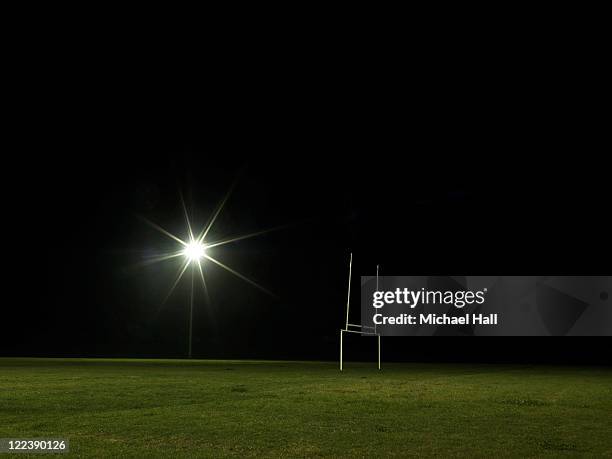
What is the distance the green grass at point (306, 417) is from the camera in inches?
278

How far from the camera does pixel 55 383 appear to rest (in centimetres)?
1466

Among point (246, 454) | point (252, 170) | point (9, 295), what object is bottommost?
point (246, 454)

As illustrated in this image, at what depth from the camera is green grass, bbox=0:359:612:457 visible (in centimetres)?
705

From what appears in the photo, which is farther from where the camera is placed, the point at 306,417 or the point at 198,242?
the point at 198,242

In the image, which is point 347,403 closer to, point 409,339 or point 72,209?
point 409,339

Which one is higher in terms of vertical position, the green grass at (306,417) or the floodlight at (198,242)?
the floodlight at (198,242)

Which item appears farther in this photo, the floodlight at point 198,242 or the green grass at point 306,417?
the floodlight at point 198,242

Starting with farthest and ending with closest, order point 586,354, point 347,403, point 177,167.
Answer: point 177,167, point 586,354, point 347,403

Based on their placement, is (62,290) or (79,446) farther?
(62,290)

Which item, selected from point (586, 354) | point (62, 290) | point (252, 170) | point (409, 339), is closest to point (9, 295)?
point (62, 290)

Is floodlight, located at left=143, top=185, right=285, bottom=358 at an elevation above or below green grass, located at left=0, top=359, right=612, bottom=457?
above

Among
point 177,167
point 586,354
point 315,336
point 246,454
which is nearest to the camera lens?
point 246,454

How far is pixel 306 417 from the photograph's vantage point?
9336 mm

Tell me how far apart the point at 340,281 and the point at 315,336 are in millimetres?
3617
